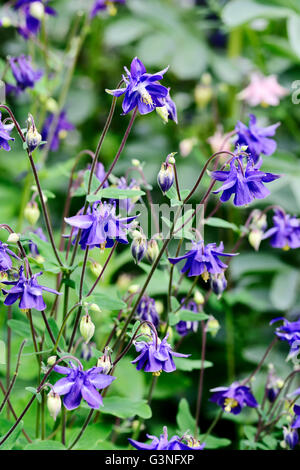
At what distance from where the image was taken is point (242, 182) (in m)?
0.81

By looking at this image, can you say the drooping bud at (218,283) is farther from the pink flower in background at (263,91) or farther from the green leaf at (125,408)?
the pink flower in background at (263,91)

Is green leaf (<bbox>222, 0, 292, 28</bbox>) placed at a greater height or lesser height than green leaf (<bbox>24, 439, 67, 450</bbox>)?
greater

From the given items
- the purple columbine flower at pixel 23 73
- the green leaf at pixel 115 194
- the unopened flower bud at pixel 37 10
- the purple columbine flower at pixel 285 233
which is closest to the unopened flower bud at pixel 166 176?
the green leaf at pixel 115 194

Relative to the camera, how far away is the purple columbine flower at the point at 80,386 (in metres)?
0.77

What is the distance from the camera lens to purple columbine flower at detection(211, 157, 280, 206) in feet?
2.64

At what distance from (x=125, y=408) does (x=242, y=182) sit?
1.40 feet

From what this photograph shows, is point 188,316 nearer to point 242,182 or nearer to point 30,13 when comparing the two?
point 242,182

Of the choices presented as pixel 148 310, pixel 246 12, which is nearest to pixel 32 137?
pixel 148 310

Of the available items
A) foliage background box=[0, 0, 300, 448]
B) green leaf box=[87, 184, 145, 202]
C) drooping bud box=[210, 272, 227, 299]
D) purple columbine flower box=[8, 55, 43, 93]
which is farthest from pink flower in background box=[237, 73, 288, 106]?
green leaf box=[87, 184, 145, 202]

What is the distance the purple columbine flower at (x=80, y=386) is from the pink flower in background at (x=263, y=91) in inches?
45.2

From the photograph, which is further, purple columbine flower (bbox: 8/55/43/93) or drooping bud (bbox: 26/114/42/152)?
purple columbine flower (bbox: 8/55/43/93)

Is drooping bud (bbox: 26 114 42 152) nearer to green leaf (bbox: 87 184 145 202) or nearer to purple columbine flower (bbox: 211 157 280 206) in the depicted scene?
green leaf (bbox: 87 184 145 202)

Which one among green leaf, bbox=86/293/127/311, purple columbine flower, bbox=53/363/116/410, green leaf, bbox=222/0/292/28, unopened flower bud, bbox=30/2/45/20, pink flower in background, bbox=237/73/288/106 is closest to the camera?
purple columbine flower, bbox=53/363/116/410

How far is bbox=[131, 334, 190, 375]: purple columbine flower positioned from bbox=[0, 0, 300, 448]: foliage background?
550 mm
